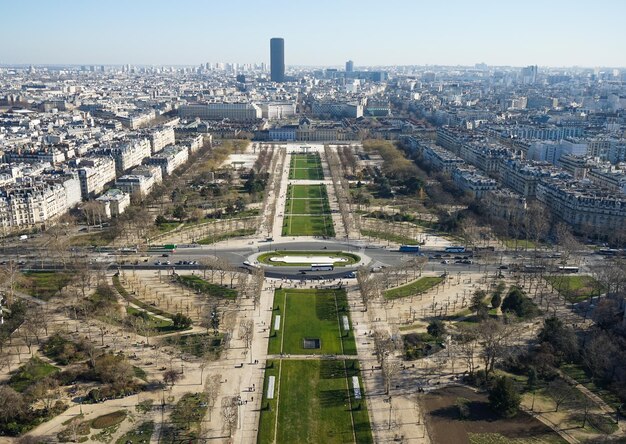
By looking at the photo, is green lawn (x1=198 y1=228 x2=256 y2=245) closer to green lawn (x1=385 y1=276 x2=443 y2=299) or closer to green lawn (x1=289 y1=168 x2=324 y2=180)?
green lawn (x1=385 y1=276 x2=443 y2=299)

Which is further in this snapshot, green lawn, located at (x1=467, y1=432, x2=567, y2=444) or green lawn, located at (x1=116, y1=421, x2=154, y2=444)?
green lawn, located at (x1=467, y1=432, x2=567, y2=444)

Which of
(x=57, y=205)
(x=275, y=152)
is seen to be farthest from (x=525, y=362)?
(x=275, y=152)

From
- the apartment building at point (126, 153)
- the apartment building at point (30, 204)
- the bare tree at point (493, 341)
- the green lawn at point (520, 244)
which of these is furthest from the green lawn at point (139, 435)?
the apartment building at point (126, 153)

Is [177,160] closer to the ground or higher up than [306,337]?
higher up

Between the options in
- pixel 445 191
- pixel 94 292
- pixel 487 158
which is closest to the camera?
pixel 94 292

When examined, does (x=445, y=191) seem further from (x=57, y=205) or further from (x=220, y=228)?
(x=57, y=205)

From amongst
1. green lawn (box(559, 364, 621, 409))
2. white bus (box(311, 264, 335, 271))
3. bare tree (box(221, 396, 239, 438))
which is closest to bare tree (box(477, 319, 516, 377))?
green lawn (box(559, 364, 621, 409))
